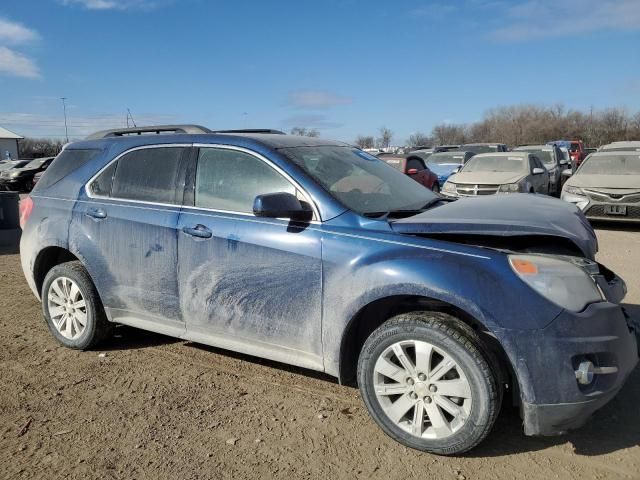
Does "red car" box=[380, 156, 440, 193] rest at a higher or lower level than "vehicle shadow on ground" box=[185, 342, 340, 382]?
higher

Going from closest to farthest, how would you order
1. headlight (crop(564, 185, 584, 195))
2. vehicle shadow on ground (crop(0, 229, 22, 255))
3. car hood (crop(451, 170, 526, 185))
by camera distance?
1. vehicle shadow on ground (crop(0, 229, 22, 255))
2. headlight (crop(564, 185, 584, 195))
3. car hood (crop(451, 170, 526, 185))

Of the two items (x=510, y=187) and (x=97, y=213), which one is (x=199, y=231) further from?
(x=510, y=187)

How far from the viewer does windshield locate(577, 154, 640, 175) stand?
1143 centimetres

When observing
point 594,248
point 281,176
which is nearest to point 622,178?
point 594,248

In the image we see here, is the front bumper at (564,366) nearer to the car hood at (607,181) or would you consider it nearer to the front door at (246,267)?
the front door at (246,267)

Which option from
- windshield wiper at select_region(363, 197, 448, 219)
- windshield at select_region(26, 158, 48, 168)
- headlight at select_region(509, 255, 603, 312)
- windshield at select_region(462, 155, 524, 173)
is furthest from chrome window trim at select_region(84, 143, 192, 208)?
windshield at select_region(26, 158, 48, 168)

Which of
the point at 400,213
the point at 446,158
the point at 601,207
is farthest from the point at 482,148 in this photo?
the point at 400,213

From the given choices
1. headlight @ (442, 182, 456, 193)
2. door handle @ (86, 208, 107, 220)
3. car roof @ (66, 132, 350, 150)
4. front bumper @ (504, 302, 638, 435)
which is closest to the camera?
front bumper @ (504, 302, 638, 435)

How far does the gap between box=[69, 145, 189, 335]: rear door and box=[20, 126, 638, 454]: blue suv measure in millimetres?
13

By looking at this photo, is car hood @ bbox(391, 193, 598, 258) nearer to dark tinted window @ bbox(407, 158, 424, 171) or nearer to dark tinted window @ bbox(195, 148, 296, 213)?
dark tinted window @ bbox(195, 148, 296, 213)

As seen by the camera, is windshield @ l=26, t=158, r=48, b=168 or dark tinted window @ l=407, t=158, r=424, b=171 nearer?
dark tinted window @ l=407, t=158, r=424, b=171

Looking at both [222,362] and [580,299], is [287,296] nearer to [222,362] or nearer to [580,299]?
[222,362]

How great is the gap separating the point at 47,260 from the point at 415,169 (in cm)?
1119

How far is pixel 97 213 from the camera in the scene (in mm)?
4246
